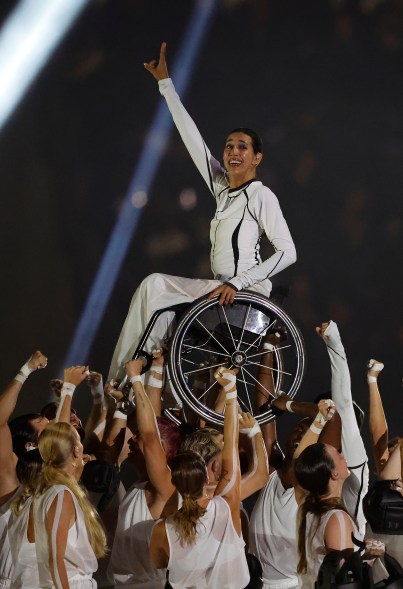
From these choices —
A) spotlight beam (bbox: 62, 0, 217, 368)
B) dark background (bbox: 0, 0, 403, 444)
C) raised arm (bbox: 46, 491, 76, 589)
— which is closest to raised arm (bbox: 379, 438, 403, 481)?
raised arm (bbox: 46, 491, 76, 589)

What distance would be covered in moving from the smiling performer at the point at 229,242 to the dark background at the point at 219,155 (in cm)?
155

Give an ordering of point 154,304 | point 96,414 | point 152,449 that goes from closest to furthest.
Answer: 1. point 152,449
2. point 154,304
3. point 96,414

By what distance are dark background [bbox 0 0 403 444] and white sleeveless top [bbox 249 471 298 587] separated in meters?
2.33

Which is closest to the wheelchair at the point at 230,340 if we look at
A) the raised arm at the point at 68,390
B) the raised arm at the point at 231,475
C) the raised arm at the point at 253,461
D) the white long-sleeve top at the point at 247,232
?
the white long-sleeve top at the point at 247,232

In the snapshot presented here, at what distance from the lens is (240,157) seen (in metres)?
4.21

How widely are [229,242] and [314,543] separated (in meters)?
1.63

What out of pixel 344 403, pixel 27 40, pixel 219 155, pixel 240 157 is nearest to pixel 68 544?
pixel 344 403

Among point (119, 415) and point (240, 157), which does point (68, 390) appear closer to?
point (119, 415)

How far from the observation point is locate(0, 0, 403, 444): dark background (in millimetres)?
5887

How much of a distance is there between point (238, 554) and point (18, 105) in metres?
3.85

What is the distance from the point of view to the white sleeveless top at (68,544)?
9.30ft

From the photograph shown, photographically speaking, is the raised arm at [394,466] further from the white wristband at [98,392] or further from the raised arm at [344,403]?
the white wristband at [98,392]

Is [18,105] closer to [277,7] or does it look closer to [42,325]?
[42,325]

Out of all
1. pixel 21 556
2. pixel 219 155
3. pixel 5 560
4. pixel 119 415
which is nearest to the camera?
pixel 21 556
